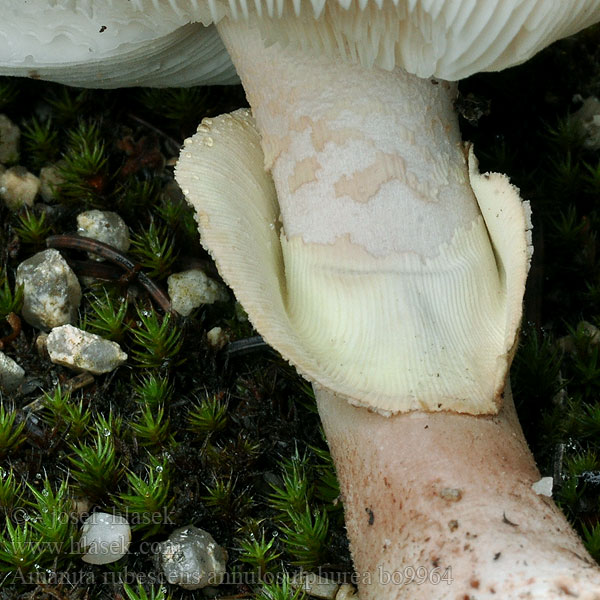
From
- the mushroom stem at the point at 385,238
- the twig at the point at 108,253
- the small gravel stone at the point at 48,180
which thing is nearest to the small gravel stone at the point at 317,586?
the mushroom stem at the point at 385,238

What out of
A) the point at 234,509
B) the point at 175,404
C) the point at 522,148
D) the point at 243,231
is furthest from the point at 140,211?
the point at 522,148

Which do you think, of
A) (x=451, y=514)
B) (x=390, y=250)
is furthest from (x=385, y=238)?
(x=451, y=514)

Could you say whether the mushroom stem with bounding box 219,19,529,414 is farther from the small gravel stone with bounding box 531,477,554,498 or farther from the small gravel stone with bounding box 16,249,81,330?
the small gravel stone with bounding box 16,249,81,330

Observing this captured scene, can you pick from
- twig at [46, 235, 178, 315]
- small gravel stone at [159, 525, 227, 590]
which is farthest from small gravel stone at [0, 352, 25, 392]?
small gravel stone at [159, 525, 227, 590]

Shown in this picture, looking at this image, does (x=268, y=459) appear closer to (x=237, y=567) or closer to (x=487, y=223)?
(x=237, y=567)

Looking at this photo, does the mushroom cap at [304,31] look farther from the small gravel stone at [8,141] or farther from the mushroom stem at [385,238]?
the small gravel stone at [8,141]

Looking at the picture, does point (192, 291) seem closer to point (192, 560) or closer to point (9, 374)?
point (9, 374)
